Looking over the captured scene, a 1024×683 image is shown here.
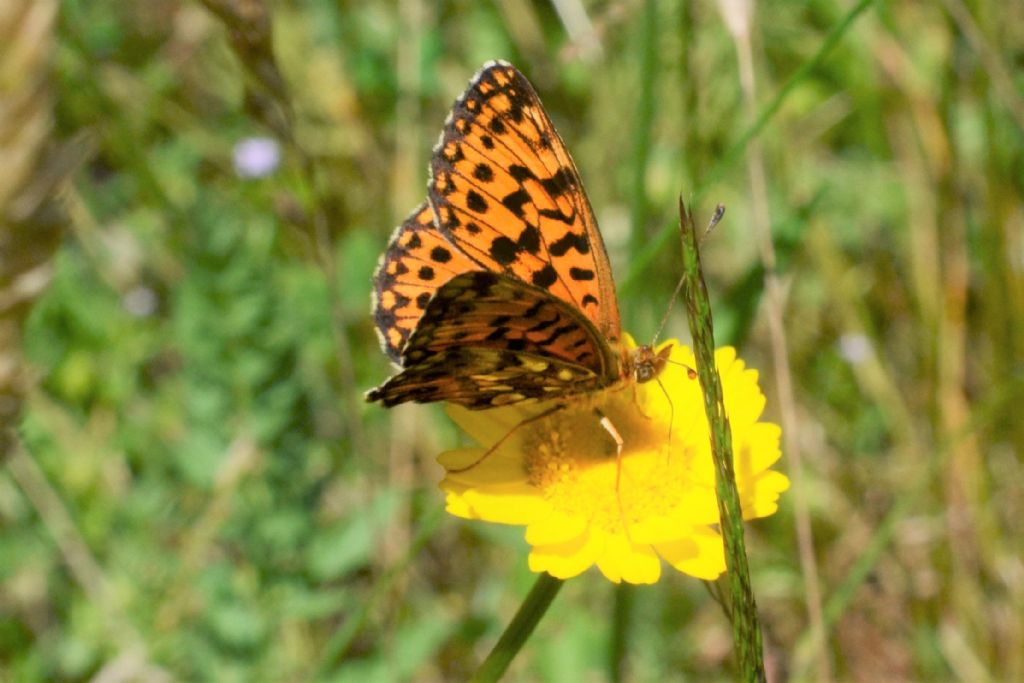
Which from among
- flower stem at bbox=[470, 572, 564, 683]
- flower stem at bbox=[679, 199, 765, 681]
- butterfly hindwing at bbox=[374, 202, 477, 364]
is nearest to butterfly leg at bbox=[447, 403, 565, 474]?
butterfly hindwing at bbox=[374, 202, 477, 364]

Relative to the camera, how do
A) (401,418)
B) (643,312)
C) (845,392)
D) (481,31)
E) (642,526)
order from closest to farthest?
(642,526) < (643,312) < (401,418) < (845,392) < (481,31)

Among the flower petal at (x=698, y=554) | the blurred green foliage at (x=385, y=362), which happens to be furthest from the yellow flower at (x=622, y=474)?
the blurred green foliage at (x=385, y=362)

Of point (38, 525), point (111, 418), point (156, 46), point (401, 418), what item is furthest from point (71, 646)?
point (156, 46)

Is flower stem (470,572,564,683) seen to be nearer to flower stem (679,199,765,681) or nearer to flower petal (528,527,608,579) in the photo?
flower petal (528,527,608,579)

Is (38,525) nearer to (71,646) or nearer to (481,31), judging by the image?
(71,646)

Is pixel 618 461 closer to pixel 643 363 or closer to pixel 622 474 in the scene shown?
pixel 622 474

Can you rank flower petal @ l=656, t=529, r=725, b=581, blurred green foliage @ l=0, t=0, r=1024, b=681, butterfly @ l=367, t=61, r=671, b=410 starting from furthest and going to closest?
blurred green foliage @ l=0, t=0, r=1024, b=681
butterfly @ l=367, t=61, r=671, b=410
flower petal @ l=656, t=529, r=725, b=581
